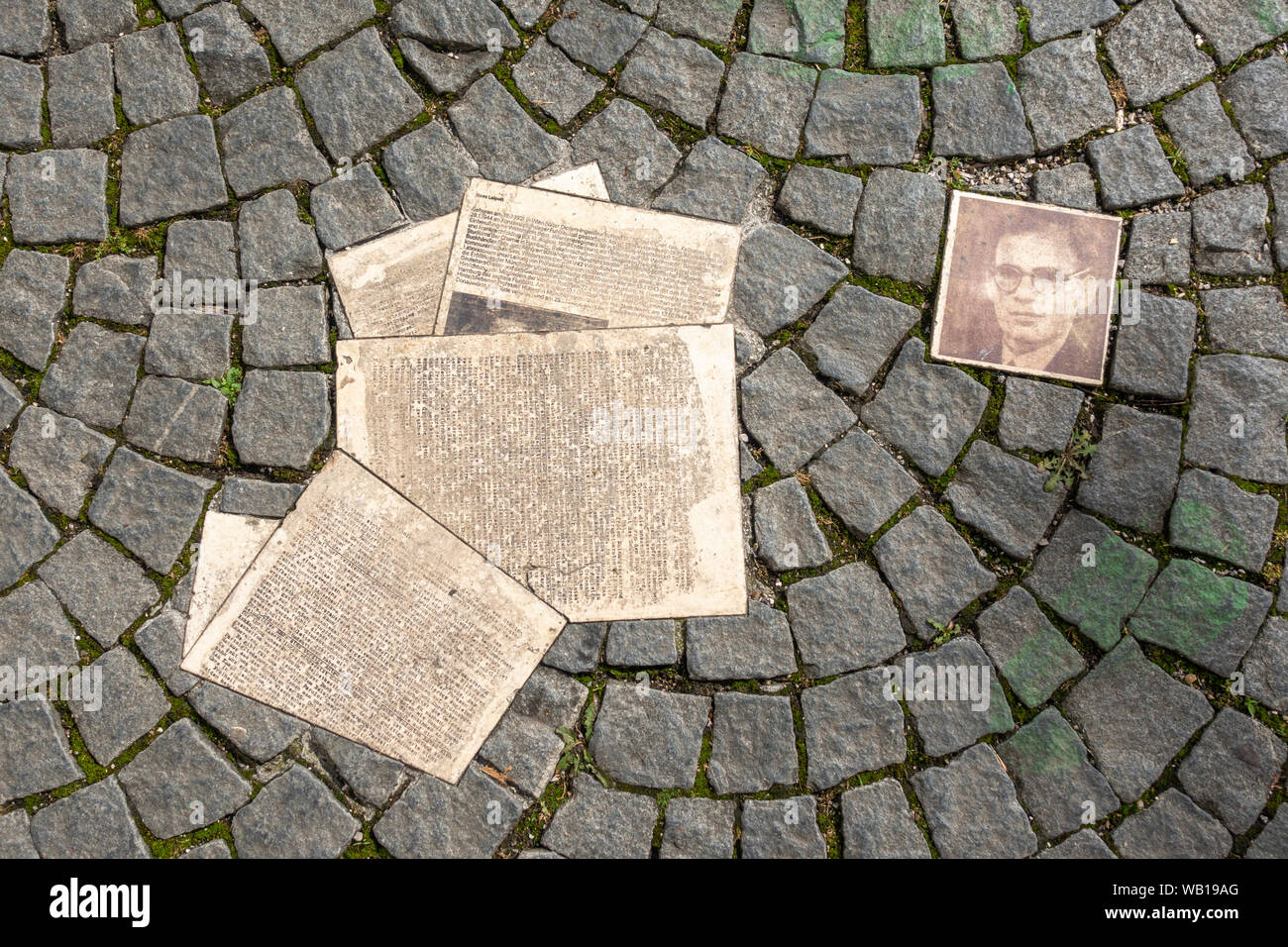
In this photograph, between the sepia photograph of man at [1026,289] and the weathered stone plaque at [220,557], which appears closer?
the weathered stone plaque at [220,557]

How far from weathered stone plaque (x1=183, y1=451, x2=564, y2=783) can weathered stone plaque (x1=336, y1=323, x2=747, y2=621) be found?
121 millimetres

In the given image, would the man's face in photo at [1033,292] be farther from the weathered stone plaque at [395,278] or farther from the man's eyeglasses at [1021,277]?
the weathered stone plaque at [395,278]

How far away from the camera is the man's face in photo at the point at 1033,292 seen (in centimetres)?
389

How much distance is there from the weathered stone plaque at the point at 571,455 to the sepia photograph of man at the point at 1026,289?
3.67 ft

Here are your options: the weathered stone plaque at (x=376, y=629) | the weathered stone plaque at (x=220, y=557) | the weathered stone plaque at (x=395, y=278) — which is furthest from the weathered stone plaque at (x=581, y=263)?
the weathered stone plaque at (x=220, y=557)

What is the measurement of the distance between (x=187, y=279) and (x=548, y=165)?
163cm

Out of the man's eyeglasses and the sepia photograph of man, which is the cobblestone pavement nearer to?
the sepia photograph of man

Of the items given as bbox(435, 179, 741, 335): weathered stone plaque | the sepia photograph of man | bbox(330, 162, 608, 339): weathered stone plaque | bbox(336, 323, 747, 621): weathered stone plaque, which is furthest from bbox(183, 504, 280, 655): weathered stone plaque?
the sepia photograph of man

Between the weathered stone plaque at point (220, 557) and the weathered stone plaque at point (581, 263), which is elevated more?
the weathered stone plaque at point (581, 263)

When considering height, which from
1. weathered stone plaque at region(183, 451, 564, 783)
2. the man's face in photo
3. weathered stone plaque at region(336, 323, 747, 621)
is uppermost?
the man's face in photo

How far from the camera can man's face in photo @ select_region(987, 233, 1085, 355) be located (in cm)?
389

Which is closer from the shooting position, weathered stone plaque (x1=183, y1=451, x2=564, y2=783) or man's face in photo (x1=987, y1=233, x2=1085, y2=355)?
weathered stone plaque (x1=183, y1=451, x2=564, y2=783)

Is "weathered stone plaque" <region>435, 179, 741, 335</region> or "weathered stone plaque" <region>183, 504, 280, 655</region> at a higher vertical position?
"weathered stone plaque" <region>435, 179, 741, 335</region>

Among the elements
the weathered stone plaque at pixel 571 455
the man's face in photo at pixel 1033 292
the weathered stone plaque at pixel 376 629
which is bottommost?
the weathered stone plaque at pixel 376 629
